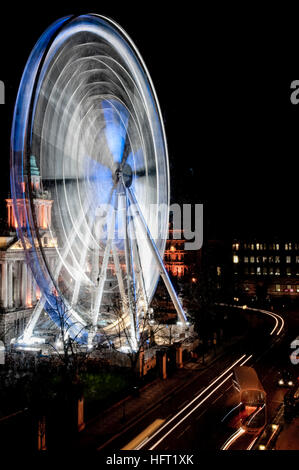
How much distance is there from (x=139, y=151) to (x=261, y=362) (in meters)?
17.1

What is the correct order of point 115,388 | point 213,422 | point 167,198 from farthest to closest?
point 167,198, point 115,388, point 213,422

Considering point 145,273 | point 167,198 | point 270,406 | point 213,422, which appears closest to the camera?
point 213,422

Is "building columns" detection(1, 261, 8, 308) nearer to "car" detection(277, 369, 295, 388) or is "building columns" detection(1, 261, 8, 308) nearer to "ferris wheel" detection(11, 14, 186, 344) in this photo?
"ferris wheel" detection(11, 14, 186, 344)

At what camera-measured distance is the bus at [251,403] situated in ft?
67.3

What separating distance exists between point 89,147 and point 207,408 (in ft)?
54.4

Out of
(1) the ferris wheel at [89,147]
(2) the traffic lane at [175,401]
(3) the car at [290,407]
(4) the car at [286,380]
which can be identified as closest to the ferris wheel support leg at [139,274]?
(1) the ferris wheel at [89,147]

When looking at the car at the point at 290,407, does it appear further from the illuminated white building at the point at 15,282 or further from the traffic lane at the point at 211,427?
the illuminated white building at the point at 15,282

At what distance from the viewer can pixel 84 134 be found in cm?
2805

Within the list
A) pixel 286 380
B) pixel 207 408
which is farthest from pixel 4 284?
pixel 286 380

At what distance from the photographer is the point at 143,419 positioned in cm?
2162

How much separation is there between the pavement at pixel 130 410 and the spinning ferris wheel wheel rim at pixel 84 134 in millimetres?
6331

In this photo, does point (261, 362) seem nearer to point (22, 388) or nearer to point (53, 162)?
point (22, 388)

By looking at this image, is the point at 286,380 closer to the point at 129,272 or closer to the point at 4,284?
the point at 129,272
